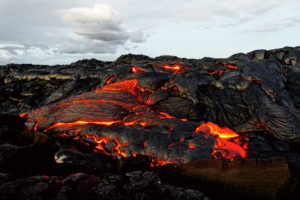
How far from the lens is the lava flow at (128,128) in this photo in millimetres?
10641

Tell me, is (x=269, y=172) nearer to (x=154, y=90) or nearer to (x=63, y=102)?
(x=154, y=90)

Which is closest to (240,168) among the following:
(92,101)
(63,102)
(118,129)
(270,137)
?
(270,137)

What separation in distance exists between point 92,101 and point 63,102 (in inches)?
72.2

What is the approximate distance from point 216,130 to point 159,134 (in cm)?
278

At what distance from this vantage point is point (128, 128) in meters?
11.5

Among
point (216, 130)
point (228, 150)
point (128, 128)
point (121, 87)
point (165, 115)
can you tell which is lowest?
point (228, 150)

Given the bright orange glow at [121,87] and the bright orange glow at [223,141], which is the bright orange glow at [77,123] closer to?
the bright orange glow at [121,87]

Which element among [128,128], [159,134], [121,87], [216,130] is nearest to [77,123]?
[128,128]

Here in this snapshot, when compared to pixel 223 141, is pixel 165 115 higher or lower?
higher

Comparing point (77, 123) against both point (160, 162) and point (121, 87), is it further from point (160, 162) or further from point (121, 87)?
point (160, 162)

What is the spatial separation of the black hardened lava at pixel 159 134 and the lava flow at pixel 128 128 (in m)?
0.04

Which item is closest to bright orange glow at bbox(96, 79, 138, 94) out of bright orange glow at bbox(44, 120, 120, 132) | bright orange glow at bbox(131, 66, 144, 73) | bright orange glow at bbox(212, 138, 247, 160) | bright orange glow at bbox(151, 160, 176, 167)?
bright orange glow at bbox(131, 66, 144, 73)

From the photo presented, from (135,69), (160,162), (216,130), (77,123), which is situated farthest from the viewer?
(135,69)

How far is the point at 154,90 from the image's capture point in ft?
44.4
